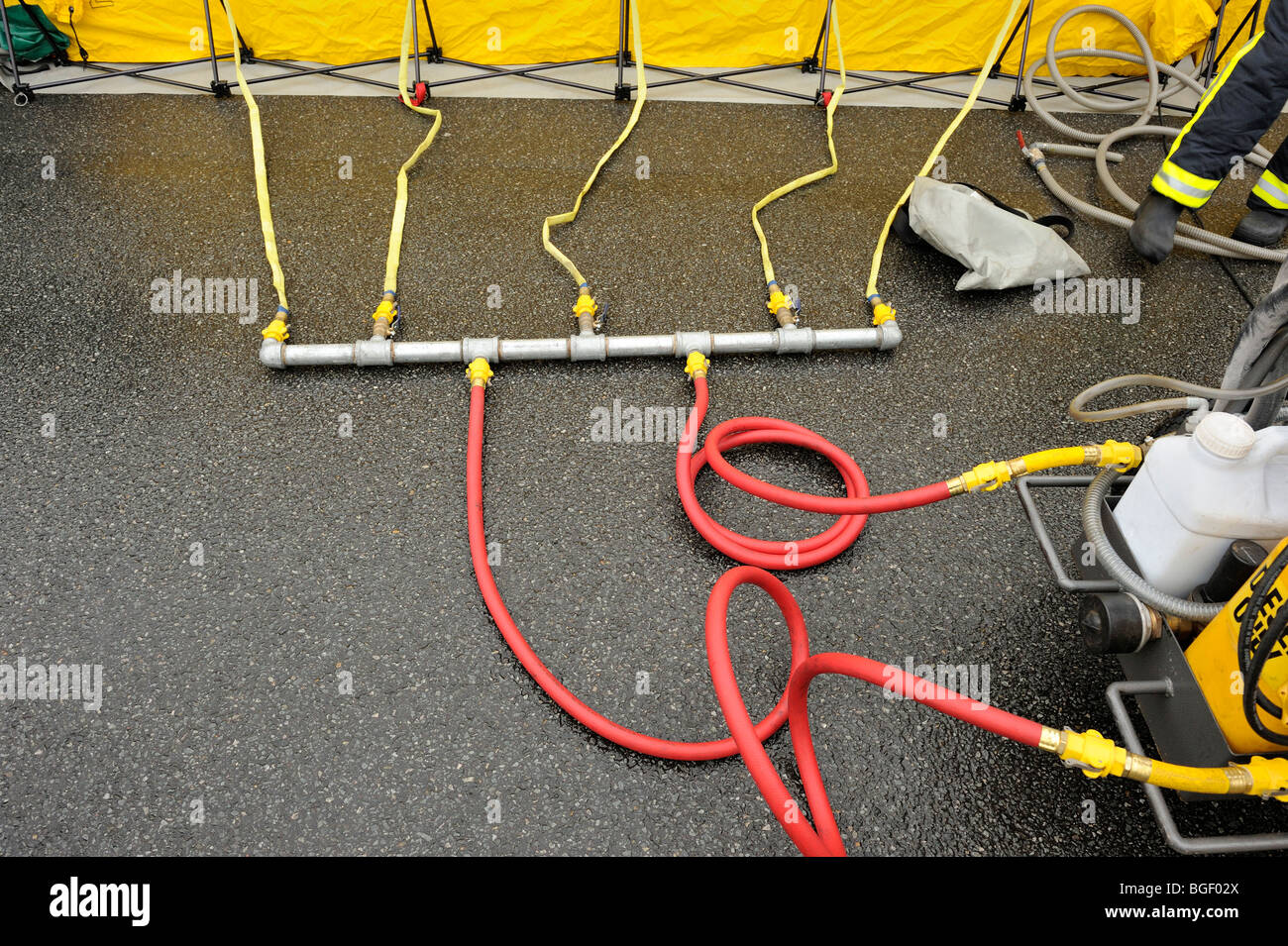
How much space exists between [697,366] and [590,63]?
6.06 ft

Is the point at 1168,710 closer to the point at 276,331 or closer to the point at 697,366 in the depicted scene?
the point at 697,366

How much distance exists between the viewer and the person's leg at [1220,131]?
2348 millimetres

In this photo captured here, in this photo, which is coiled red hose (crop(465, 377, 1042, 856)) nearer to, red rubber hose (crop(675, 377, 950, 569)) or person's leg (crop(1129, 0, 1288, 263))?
red rubber hose (crop(675, 377, 950, 569))

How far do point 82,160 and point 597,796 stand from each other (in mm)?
2654

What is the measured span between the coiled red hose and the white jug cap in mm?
384

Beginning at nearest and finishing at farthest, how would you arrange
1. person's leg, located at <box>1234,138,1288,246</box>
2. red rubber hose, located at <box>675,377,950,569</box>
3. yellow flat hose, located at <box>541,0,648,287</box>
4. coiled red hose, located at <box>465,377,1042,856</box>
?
1. coiled red hose, located at <box>465,377,1042,856</box>
2. red rubber hose, located at <box>675,377,950,569</box>
3. yellow flat hose, located at <box>541,0,648,287</box>
4. person's leg, located at <box>1234,138,1288,246</box>

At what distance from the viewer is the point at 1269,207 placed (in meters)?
2.64

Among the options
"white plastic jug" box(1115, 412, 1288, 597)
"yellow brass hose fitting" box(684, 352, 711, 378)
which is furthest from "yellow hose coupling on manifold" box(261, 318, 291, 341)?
"white plastic jug" box(1115, 412, 1288, 597)

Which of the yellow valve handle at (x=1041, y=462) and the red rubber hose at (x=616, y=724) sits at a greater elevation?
the yellow valve handle at (x=1041, y=462)

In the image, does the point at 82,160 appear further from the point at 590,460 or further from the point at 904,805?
the point at 904,805

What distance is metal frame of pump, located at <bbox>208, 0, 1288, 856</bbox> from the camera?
121 centimetres

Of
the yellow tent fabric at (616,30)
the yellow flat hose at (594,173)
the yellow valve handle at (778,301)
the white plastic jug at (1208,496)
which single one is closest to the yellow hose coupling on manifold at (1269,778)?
the white plastic jug at (1208,496)

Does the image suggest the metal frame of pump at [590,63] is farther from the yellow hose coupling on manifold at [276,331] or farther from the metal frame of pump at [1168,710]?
the metal frame of pump at [1168,710]

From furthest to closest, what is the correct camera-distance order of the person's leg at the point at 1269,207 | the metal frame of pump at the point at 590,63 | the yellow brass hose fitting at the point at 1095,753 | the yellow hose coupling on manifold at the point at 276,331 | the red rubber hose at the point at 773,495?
the metal frame of pump at the point at 590,63 < the person's leg at the point at 1269,207 < the yellow hose coupling on manifold at the point at 276,331 < the red rubber hose at the point at 773,495 < the yellow brass hose fitting at the point at 1095,753
